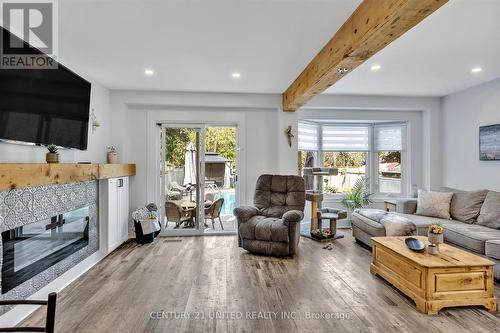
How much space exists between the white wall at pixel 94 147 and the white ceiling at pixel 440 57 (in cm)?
377

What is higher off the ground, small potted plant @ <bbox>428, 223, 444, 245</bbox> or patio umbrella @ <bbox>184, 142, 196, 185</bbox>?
patio umbrella @ <bbox>184, 142, 196, 185</bbox>

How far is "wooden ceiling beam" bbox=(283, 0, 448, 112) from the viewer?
5.66 feet

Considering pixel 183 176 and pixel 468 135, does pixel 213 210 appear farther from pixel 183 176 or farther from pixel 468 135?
pixel 468 135

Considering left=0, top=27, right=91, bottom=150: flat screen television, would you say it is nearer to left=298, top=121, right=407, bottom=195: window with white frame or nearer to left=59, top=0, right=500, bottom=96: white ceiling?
left=59, top=0, right=500, bottom=96: white ceiling

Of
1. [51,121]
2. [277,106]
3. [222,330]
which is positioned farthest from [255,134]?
[222,330]

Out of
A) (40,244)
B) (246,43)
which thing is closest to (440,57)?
(246,43)

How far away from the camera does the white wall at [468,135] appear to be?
161 inches

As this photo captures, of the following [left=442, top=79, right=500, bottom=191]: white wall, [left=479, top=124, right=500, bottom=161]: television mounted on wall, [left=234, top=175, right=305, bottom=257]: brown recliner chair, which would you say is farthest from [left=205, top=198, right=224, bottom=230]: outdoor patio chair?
[left=479, top=124, right=500, bottom=161]: television mounted on wall

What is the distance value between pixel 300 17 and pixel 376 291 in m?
2.72

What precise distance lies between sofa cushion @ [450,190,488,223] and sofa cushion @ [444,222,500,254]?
186 millimetres

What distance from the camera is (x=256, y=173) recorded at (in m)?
4.98

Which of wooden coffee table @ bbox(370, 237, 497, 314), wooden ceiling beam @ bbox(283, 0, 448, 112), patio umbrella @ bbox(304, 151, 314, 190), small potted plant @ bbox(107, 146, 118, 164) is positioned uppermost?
wooden ceiling beam @ bbox(283, 0, 448, 112)

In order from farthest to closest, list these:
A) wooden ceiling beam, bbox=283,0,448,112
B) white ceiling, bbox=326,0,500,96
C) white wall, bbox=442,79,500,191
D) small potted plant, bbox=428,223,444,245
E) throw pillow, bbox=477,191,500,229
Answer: white wall, bbox=442,79,500,191 → throw pillow, bbox=477,191,500,229 → small potted plant, bbox=428,223,444,245 → white ceiling, bbox=326,0,500,96 → wooden ceiling beam, bbox=283,0,448,112

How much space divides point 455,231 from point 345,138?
264cm
